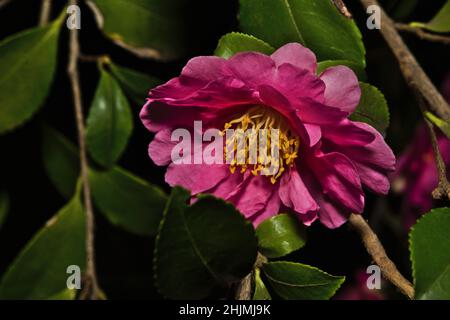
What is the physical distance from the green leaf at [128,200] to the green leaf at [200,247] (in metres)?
0.37

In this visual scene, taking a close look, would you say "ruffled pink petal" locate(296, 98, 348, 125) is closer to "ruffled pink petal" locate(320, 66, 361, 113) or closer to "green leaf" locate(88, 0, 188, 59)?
"ruffled pink petal" locate(320, 66, 361, 113)

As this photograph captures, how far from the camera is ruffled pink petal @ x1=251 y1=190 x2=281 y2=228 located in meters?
0.76

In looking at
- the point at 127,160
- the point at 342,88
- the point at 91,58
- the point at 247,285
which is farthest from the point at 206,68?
the point at 127,160

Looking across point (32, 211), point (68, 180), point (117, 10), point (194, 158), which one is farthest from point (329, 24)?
point (32, 211)

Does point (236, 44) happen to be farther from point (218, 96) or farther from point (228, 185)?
point (228, 185)

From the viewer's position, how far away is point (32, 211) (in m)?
1.33

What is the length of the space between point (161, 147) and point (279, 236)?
0.18m

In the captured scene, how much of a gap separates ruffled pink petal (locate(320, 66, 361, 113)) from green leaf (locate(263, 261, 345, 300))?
18 centimetres

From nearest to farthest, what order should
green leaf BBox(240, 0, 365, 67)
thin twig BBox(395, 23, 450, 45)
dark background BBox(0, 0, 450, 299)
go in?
green leaf BBox(240, 0, 365, 67) < thin twig BBox(395, 23, 450, 45) < dark background BBox(0, 0, 450, 299)

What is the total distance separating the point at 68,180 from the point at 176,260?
2.02ft

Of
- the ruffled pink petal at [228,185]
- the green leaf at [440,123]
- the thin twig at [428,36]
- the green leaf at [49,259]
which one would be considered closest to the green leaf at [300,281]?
the ruffled pink petal at [228,185]

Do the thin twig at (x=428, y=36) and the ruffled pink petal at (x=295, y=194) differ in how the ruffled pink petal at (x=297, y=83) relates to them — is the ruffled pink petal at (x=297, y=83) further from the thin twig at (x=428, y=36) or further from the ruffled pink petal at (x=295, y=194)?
the thin twig at (x=428, y=36)

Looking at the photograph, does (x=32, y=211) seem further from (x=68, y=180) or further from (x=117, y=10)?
(x=117, y=10)

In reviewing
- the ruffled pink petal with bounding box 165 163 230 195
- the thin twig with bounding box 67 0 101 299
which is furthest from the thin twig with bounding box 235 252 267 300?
the thin twig with bounding box 67 0 101 299
